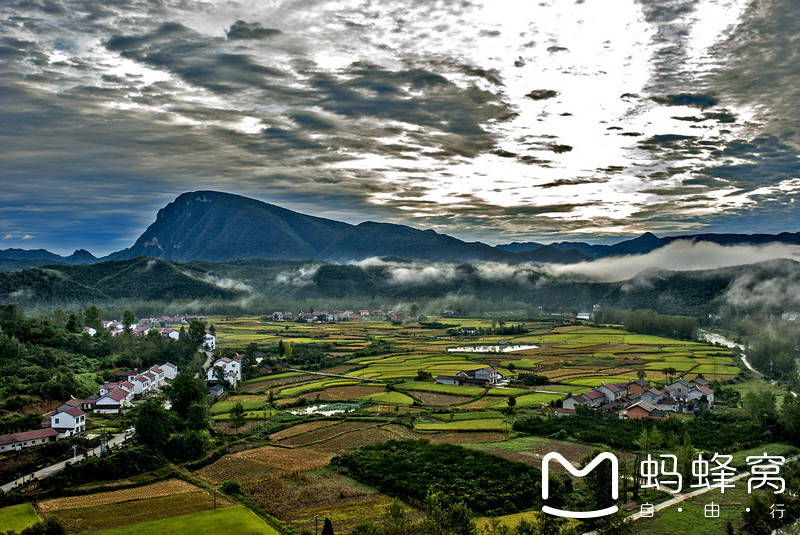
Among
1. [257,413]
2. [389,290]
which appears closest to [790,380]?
[257,413]

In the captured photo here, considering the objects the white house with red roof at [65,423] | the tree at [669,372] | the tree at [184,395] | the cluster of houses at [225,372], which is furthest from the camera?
the cluster of houses at [225,372]

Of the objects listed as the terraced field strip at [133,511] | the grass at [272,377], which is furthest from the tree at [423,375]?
the terraced field strip at [133,511]

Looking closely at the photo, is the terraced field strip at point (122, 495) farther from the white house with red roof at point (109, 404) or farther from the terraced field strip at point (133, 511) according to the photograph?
the white house with red roof at point (109, 404)

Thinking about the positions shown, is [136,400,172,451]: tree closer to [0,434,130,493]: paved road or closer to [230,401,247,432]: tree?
[0,434,130,493]: paved road

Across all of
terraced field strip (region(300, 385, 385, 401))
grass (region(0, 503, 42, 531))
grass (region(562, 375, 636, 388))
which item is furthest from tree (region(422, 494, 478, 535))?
grass (region(562, 375, 636, 388))

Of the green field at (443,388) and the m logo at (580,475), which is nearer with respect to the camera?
the m logo at (580,475)

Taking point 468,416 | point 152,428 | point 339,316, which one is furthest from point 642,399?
point 339,316
